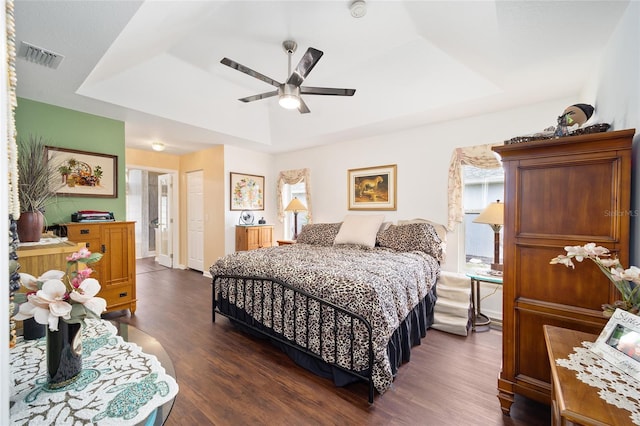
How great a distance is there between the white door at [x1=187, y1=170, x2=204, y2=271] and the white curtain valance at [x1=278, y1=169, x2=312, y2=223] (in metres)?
1.56

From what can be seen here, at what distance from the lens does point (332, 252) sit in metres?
3.30

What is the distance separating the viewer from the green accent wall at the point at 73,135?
289 centimetres

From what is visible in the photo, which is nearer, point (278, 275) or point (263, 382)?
point (263, 382)

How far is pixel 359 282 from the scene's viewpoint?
1.96 meters

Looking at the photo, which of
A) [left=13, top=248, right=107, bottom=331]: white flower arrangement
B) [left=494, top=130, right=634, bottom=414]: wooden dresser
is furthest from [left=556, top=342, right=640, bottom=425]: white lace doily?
[left=13, top=248, right=107, bottom=331]: white flower arrangement

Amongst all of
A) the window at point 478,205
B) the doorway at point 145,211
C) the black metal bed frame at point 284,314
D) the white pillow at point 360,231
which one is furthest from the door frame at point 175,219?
the window at point 478,205

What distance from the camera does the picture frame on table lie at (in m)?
0.97

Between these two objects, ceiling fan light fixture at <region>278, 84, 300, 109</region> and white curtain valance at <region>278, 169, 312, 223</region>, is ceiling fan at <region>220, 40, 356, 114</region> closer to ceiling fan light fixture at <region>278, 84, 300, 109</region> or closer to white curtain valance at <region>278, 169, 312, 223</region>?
ceiling fan light fixture at <region>278, 84, 300, 109</region>

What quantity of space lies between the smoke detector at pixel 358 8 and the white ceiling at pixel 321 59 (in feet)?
0.25

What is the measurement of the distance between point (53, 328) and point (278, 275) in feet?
5.55

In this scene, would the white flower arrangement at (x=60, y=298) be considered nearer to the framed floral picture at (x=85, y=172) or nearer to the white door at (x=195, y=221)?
the framed floral picture at (x=85, y=172)

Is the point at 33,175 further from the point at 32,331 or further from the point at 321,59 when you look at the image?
the point at 321,59

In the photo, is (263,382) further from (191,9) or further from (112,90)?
(112,90)

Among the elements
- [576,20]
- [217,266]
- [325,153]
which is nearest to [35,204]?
[217,266]
